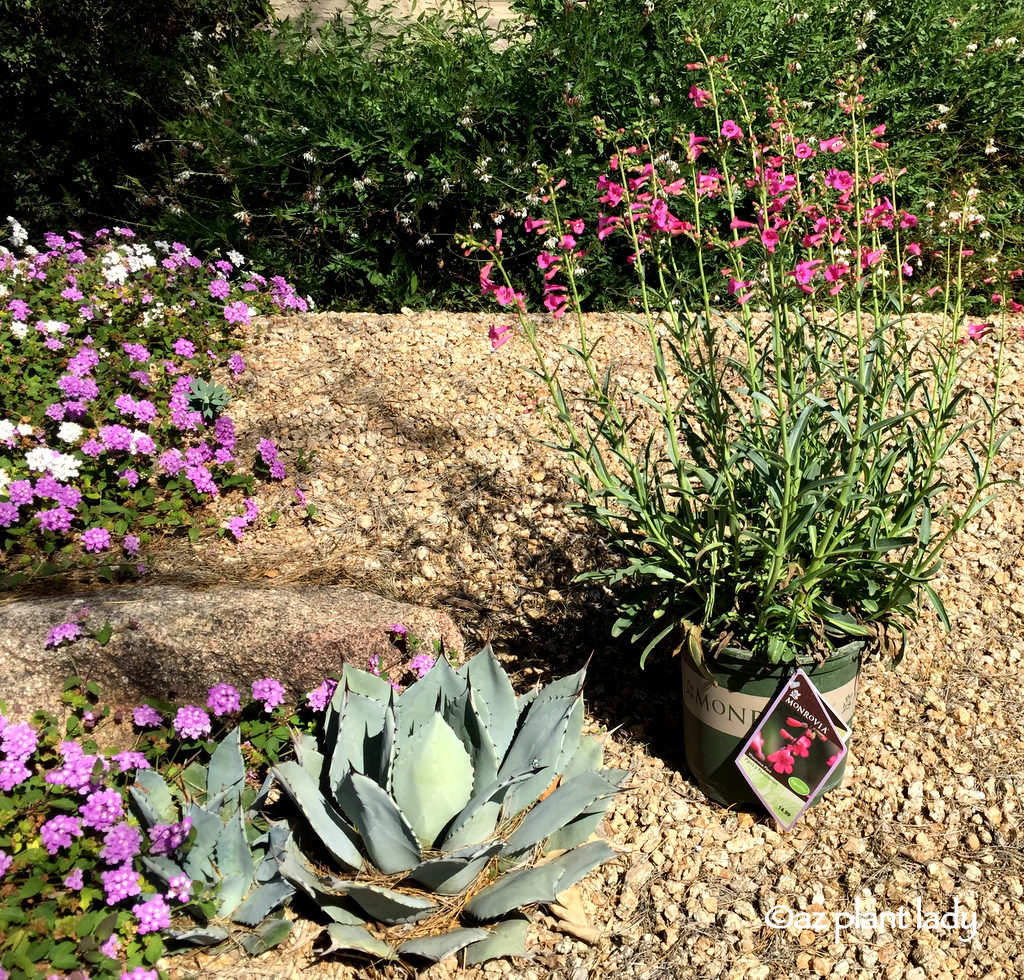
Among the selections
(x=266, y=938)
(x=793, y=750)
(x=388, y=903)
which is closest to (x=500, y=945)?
(x=388, y=903)

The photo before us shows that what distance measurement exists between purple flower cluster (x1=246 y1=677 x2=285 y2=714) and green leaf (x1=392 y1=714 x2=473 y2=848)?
52cm

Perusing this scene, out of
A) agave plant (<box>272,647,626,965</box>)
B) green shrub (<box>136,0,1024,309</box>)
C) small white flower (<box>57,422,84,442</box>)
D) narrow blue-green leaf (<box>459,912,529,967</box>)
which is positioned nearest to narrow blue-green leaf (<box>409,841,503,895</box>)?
agave plant (<box>272,647,626,965</box>)

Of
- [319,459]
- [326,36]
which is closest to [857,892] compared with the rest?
[319,459]

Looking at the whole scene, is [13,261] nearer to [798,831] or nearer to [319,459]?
[319,459]

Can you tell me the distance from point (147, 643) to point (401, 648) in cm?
71

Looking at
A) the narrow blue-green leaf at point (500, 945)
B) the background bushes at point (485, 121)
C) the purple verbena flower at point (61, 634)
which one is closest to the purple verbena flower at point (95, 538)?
→ the purple verbena flower at point (61, 634)

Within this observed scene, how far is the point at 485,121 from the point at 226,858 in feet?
11.8

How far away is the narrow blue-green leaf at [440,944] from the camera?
1.95 meters

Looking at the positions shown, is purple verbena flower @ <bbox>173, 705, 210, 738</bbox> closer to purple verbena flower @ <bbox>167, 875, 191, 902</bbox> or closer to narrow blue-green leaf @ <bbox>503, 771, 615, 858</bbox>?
purple verbena flower @ <bbox>167, 875, 191, 902</bbox>

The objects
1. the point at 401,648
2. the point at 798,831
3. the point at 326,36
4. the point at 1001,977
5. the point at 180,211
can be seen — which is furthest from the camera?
the point at 326,36

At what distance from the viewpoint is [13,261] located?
414 cm

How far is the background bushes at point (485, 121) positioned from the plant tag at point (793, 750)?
109 inches

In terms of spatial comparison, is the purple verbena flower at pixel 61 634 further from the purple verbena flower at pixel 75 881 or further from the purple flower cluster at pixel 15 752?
the purple verbena flower at pixel 75 881

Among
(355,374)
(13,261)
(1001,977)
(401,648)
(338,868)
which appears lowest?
(1001,977)
